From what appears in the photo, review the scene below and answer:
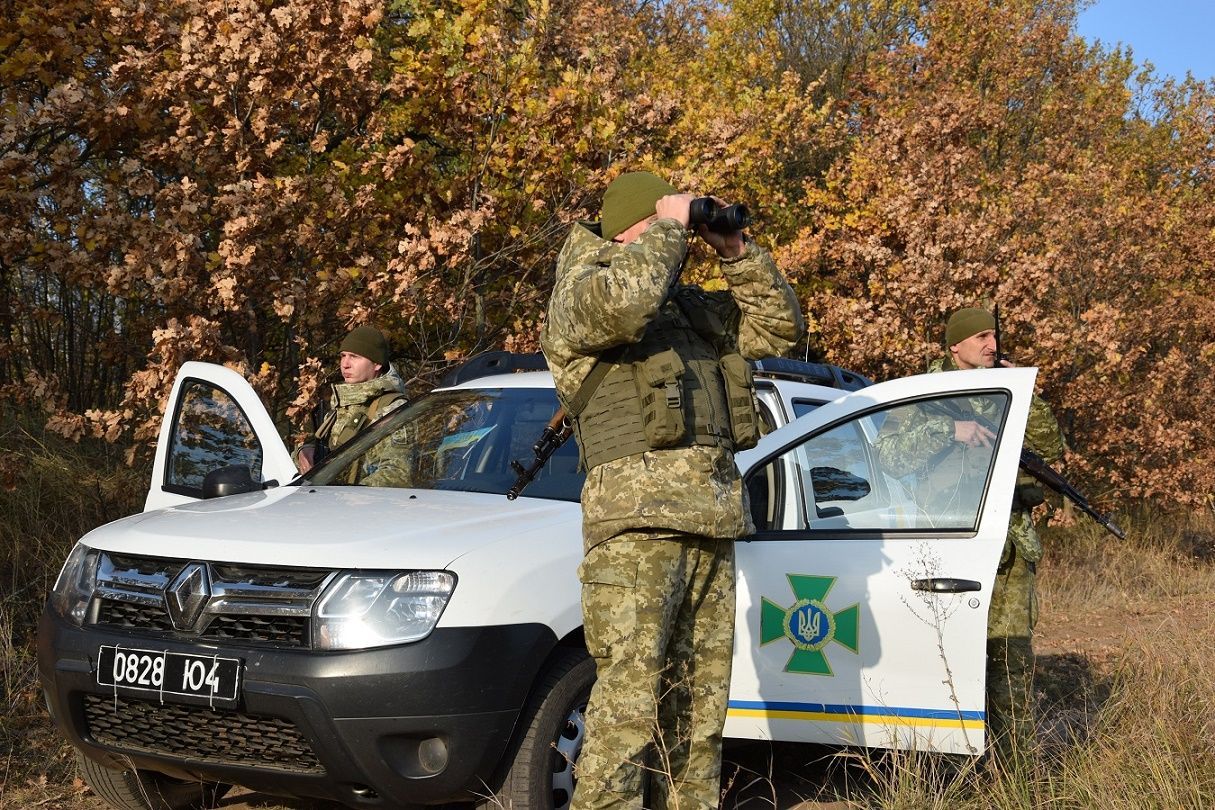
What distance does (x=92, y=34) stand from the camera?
709cm

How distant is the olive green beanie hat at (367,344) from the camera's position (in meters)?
6.54

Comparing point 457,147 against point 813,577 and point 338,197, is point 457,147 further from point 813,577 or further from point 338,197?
point 813,577

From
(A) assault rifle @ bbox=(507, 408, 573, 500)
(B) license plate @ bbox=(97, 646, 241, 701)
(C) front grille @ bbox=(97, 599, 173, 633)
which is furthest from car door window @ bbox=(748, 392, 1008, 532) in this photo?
(C) front grille @ bbox=(97, 599, 173, 633)

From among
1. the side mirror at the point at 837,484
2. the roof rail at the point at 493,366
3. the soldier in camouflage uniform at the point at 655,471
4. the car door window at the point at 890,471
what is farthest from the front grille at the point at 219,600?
the side mirror at the point at 837,484

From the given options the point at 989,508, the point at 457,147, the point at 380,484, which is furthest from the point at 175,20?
the point at 989,508

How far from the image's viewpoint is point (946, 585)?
4352 millimetres

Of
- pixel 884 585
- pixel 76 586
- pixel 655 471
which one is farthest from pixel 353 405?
pixel 655 471

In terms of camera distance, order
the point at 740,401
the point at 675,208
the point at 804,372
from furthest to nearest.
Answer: the point at 804,372
the point at 740,401
the point at 675,208

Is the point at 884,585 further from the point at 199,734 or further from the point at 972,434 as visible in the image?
the point at 199,734

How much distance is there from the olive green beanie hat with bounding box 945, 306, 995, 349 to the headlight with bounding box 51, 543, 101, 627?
349cm

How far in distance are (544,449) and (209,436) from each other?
1732mm

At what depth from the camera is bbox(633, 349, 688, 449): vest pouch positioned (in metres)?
3.39

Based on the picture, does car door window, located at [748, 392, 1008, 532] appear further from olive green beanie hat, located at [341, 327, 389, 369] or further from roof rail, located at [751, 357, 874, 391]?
olive green beanie hat, located at [341, 327, 389, 369]

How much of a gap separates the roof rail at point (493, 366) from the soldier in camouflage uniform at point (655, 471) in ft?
6.44
